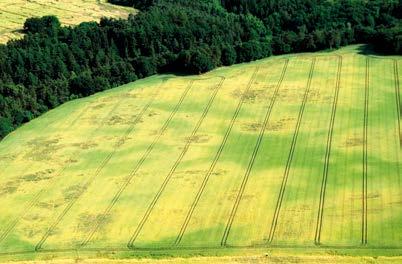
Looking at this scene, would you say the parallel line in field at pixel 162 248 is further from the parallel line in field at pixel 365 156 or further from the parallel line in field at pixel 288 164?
the parallel line in field at pixel 365 156

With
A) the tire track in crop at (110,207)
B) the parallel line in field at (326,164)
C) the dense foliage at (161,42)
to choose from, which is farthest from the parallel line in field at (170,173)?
the parallel line in field at (326,164)

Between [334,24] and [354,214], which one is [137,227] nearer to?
[354,214]

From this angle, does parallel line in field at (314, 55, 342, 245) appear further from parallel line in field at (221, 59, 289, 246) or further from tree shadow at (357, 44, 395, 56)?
parallel line in field at (221, 59, 289, 246)

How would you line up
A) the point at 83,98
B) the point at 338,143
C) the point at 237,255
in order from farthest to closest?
the point at 83,98, the point at 338,143, the point at 237,255

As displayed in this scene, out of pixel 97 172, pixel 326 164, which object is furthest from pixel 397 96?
pixel 97 172

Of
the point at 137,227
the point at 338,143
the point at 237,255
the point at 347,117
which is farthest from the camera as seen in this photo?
the point at 347,117

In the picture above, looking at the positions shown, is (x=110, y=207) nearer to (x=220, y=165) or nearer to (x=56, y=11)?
(x=220, y=165)

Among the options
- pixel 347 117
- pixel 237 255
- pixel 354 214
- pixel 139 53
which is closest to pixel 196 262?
pixel 237 255
